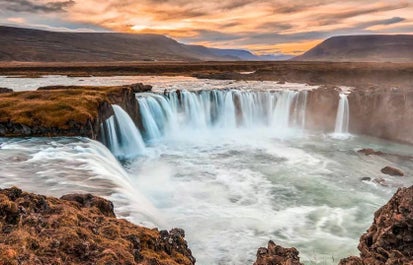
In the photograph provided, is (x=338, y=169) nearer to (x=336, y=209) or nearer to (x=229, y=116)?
(x=336, y=209)

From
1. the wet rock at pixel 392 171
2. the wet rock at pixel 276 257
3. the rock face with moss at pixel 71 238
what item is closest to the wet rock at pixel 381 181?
the wet rock at pixel 392 171

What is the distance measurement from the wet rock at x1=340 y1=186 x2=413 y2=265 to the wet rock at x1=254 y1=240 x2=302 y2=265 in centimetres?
104

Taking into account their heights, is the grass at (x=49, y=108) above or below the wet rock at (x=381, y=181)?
above

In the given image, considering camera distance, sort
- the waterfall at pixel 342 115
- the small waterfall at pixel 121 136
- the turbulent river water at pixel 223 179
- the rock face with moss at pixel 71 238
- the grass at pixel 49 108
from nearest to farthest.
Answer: the rock face with moss at pixel 71 238
the turbulent river water at pixel 223 179
the grass at pixel 49 108
the small waterfall at pixel 121 136
the waterfall at pixel 342 115

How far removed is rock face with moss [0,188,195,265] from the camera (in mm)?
6285

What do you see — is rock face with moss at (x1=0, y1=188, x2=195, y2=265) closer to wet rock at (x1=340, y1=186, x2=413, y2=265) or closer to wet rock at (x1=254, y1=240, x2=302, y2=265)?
wet rock at (x1=254, y1=240, x2=302, y2=265)

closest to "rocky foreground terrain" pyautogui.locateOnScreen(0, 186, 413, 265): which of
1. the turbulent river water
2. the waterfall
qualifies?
the turbulent river water

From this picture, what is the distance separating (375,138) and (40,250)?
121ft

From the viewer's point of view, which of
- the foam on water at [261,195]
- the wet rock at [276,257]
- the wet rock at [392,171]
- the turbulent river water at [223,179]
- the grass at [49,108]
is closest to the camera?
the wet rock at [276,257]

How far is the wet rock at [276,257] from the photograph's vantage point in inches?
302

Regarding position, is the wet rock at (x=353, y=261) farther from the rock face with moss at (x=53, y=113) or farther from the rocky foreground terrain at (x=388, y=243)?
the rock face with moss at (x=53, y=113)

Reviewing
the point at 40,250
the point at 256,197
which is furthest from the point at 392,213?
the point at 256,197

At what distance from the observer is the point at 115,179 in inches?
604

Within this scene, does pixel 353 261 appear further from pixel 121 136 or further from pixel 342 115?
pixel 342 115
